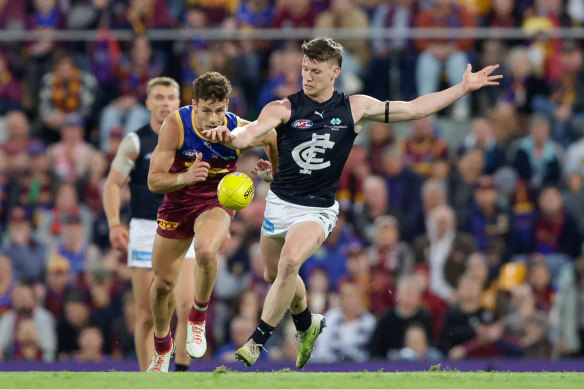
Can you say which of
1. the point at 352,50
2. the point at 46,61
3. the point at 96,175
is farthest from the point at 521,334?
the point at 46,61

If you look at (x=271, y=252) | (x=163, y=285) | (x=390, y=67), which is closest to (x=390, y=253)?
(x=390, y=67)

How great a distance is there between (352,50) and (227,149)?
6433 mm

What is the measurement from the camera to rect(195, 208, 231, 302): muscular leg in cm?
888

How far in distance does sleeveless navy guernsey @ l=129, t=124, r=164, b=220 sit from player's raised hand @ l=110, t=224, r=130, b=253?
0.73ft

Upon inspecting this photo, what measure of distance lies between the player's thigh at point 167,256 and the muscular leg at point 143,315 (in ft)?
3.46

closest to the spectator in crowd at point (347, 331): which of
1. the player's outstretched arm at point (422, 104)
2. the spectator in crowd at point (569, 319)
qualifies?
the spectator in crowd at point (569, 319)

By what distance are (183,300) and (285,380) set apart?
2.41 meters

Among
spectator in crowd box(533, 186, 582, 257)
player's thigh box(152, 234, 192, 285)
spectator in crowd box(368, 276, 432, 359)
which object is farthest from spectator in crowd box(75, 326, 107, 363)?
spectator in crowd box(533, 186, 582, 257)

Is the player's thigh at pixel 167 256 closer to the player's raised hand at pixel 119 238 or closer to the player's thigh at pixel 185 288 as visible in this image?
the player's thigh at pixel 185 288

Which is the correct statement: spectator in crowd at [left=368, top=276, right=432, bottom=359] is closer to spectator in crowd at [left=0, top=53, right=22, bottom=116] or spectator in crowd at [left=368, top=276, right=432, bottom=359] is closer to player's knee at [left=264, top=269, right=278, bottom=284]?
player's knee at [left=264, top=269, right=278, bottom=284]

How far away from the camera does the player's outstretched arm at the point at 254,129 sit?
8.33m

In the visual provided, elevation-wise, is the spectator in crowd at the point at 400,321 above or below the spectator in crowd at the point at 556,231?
below

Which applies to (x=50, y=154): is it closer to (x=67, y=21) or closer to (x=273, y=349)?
(x=67, y=21)

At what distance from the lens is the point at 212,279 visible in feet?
30.0
